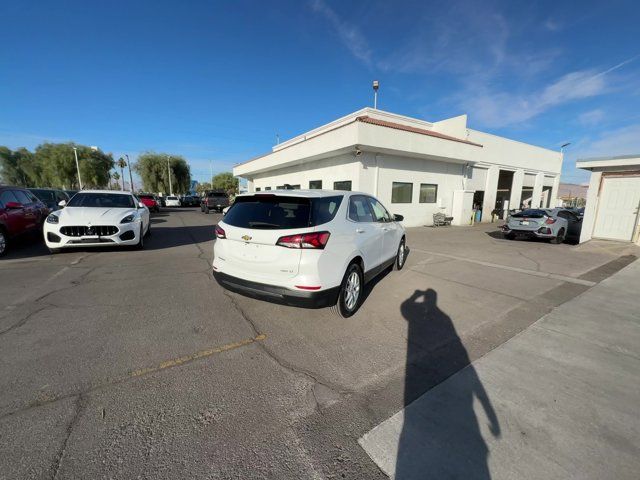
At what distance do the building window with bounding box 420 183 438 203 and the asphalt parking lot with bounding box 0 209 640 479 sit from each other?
38.0 ft

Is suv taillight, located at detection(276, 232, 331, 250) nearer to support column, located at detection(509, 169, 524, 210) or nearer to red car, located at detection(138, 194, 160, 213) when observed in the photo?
support column, located at detection(509, 169, 524, 210)

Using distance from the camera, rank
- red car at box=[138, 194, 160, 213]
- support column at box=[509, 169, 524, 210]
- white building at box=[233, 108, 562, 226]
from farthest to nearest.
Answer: red car at box=[138, 194, 160, 213], support column at box=[509, 169, 524, 210], white building at box=[233, 108, 562, 226]

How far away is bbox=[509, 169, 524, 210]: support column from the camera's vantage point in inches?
910

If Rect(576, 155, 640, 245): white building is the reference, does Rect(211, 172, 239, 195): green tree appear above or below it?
above

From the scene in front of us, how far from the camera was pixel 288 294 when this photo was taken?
11.0 ft

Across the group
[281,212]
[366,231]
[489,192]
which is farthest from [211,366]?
[489,192]

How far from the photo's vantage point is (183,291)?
191 inches

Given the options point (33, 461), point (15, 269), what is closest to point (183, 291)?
point (33, 461)

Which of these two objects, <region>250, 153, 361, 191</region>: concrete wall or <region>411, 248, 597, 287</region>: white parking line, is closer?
<region>411, 248, 597, 287</region>: white parking line

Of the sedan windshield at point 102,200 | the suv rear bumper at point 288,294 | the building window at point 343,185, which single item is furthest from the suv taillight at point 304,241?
the building window at point 343,185

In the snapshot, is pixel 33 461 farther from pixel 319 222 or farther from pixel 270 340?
pixel 319 222

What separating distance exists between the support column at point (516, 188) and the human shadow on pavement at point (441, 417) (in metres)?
24.8

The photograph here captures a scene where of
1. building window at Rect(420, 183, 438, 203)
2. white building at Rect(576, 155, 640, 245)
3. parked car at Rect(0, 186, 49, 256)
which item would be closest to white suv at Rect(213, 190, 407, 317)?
parked car at Rect(0, 186, 49, 256)

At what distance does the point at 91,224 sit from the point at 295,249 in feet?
20.4
